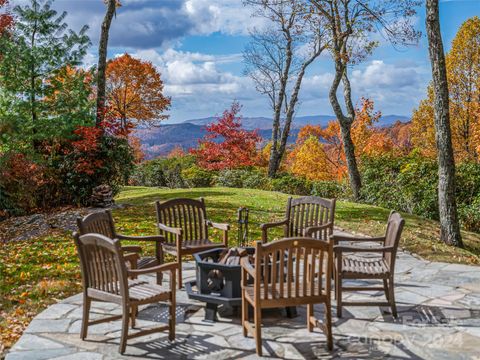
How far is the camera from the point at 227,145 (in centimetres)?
2436

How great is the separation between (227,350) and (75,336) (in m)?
1.39

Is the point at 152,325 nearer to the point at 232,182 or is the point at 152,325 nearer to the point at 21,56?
the point at 21,56

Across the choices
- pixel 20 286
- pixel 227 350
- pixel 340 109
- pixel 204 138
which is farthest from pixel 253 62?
pixel 227 350

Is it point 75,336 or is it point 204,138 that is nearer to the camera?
point 75,336

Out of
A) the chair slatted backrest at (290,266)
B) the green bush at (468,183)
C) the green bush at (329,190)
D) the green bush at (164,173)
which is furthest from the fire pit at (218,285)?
the green bush at (164,173)

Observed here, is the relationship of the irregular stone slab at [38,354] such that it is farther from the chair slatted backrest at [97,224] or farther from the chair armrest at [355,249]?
the chair armrest at [355,249]

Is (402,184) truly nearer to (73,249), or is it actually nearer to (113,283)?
(73,249)

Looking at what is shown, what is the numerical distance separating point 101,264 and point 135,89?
1141 inches

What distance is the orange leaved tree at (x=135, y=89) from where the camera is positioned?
31.5m

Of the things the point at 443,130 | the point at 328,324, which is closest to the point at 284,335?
the point at 328,324

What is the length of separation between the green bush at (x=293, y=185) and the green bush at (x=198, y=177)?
13.7 feet

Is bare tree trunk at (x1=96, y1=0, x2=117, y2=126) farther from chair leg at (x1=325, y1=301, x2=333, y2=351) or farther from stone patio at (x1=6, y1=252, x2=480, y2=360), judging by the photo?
chair leg at (x1=325, y1=301, x2=333, y2=351)

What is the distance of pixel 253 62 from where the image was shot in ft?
92.3

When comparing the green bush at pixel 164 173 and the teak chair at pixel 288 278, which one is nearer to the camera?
the teak chair at pixel 288 278
